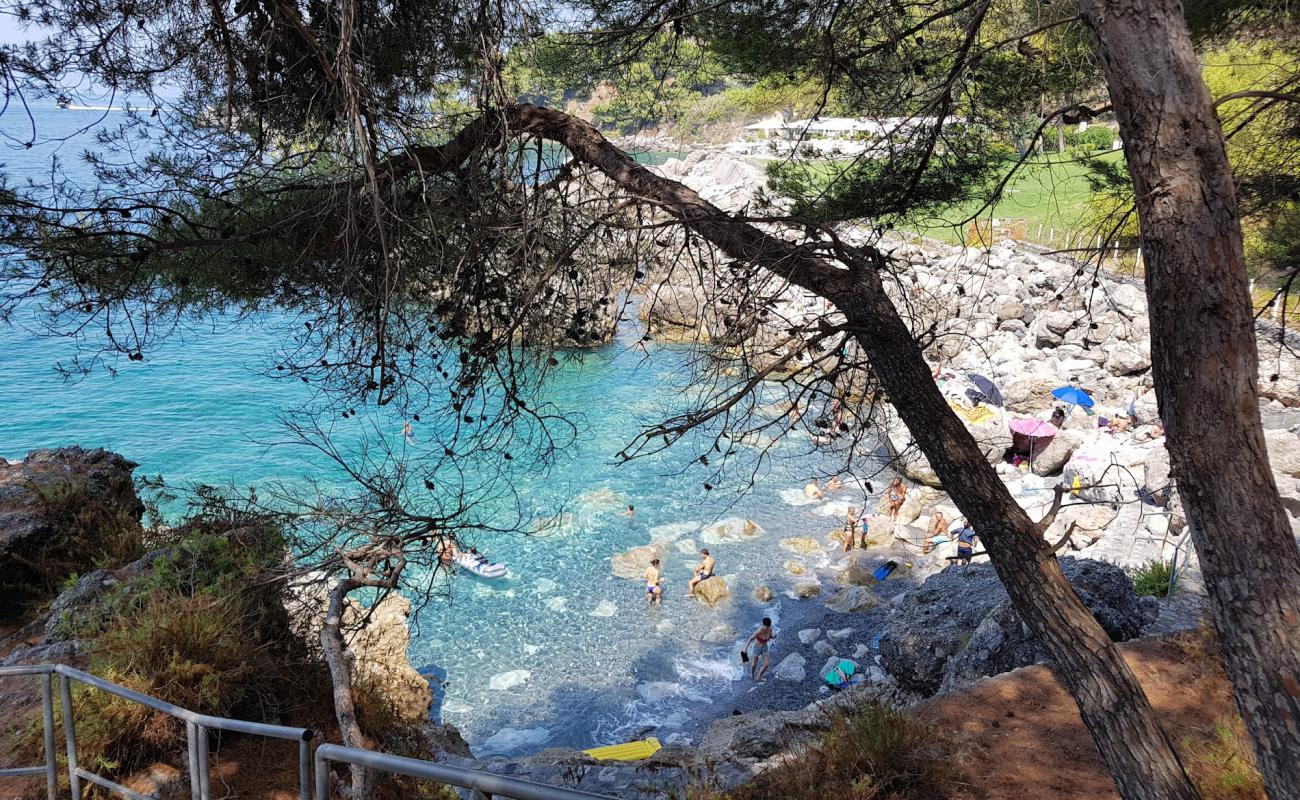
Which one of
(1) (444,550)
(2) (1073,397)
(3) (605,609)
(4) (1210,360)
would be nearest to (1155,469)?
(2) (1073,397)

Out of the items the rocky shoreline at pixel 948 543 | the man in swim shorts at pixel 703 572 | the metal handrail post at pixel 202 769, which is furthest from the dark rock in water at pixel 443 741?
the man in swim shorts at pixel 703 572

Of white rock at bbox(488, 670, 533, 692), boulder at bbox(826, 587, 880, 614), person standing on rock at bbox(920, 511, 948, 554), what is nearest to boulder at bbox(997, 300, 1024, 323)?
person standing on rock at bbox(920, 511, 948, 554)

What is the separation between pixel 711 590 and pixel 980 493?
934 centimetres

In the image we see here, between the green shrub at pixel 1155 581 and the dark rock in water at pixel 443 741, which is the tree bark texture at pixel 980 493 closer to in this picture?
the dark rock in water at pixel 443 741

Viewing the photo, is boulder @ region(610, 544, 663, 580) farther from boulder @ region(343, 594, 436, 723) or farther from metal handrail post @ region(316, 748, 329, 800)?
metal handrail post @ region(316, 748, 329, 800)

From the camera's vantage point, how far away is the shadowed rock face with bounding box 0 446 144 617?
6277 millimetres

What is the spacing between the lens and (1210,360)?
2.57m

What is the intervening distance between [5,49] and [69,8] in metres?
0.48

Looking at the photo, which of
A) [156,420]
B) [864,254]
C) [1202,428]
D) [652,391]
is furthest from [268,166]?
[156,420]

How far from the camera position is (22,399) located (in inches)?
835

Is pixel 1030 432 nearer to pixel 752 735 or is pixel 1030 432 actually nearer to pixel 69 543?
pixel 752 735

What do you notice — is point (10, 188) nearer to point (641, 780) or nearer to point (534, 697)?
point (641, 780)

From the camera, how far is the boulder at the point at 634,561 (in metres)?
13.4

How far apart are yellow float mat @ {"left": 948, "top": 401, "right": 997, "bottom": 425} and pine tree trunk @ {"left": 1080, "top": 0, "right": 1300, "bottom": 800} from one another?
1356cm
